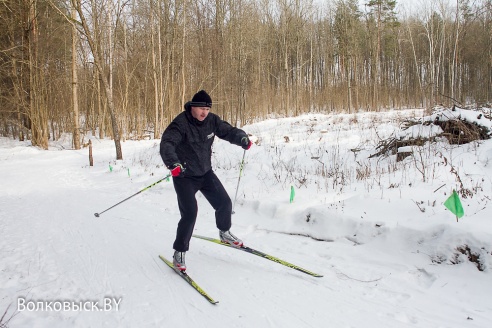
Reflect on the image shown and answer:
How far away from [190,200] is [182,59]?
66.8 feet

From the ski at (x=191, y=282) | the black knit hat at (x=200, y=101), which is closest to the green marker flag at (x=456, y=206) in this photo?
the ski at (x=191, y=282)

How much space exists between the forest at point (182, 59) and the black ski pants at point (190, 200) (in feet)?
40.3

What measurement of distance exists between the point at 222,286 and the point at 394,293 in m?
1.81

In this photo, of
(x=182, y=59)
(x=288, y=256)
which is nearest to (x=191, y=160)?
(x=288, y=256)

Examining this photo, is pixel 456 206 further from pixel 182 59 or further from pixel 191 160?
pixel 182 59

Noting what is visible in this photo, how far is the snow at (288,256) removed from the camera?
9.71ft

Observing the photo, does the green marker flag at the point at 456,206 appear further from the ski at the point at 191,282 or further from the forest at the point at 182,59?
the forest at the point at 182,59

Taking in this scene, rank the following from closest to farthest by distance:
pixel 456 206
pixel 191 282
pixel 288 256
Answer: pixel 191 282
pixel 456 206
pixel 288 256

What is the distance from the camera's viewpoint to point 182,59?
880 inches

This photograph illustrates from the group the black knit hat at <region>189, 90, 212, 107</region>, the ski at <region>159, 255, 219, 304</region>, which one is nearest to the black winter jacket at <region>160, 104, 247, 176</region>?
the black knit hat at <region>189, 90, 212, 107</region>

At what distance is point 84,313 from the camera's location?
2.99m

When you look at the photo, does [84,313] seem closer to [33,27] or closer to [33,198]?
[33,198]

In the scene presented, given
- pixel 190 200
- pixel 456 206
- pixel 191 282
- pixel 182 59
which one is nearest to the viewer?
pixel 191 282

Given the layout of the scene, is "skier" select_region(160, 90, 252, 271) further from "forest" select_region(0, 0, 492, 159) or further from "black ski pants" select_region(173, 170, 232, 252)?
"forest" select_region(0, 0, 492, 159)
